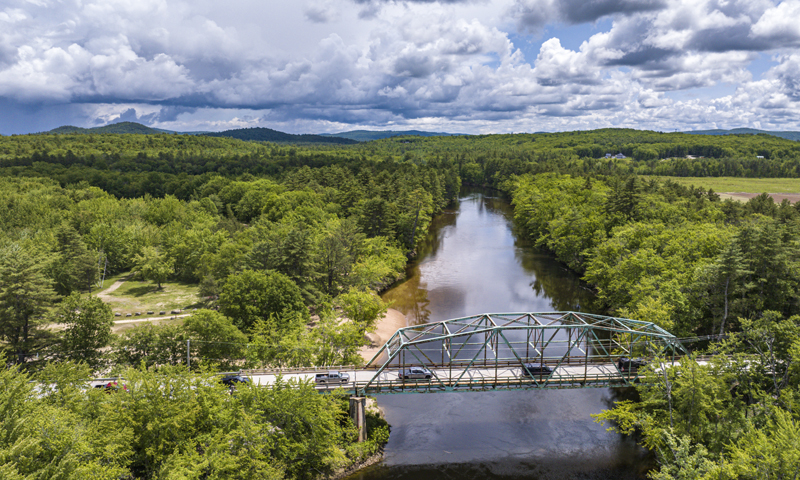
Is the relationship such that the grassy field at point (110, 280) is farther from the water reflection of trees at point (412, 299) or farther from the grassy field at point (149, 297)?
the water reflection of trees at point (412, 299)

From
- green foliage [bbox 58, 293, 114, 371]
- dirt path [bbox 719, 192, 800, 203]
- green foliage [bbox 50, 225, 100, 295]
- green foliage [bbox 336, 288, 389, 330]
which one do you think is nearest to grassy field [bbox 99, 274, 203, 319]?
green foliage [bbox 50, 225, 100, 295]

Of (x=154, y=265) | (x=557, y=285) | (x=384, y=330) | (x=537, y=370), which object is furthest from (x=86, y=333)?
(x=557, y=285)

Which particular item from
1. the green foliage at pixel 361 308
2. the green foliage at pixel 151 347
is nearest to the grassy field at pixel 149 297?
the green foliage at pixel 151 347

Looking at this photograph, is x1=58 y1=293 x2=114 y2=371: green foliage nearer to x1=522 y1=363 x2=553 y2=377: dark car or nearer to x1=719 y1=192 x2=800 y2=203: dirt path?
x1=522 y1=363 x2=553 y2=377: dark car

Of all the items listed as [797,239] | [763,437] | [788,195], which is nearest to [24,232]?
[763,437]

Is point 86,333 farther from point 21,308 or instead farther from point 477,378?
point 477,378

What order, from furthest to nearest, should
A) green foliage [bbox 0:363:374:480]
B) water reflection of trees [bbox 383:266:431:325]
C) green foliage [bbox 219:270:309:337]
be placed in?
water reflection of trees [bbox 383:266:431:325] < green foliage [bbox 219:270:309:337] < green foliage [bbox 0:363:374:480]

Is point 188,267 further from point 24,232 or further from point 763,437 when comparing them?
point 763,437
